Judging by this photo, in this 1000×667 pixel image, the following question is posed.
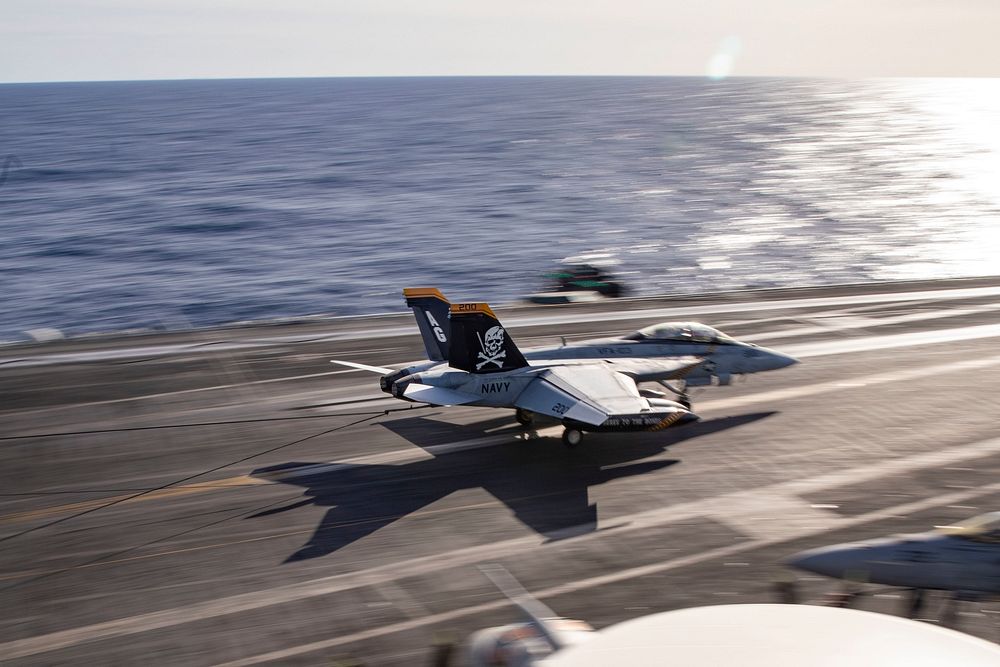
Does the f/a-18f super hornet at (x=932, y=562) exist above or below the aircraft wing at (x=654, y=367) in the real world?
below

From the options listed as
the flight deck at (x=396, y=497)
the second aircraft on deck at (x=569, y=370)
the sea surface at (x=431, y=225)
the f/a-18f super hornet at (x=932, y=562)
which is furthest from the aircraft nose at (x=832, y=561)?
the sea surface at (x=431, y=225)

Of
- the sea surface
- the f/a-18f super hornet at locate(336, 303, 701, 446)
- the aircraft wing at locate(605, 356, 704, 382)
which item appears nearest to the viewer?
the f/a-18f super hornet at locate(336, 303, 701, 446)

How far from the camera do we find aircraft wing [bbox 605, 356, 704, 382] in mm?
27750

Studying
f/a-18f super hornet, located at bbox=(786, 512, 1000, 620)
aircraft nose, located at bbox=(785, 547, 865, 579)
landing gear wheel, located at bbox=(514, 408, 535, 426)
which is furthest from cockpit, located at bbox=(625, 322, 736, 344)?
f/a-18f super hornet, located at bbox=(786, 512, 1000, 620)

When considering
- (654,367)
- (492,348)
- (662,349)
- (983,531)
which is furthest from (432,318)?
(983,531)

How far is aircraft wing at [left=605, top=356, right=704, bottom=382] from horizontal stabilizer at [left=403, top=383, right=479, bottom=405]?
5.35m

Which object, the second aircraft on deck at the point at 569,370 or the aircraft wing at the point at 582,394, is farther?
the second aircraft on deck at the point at 569,370

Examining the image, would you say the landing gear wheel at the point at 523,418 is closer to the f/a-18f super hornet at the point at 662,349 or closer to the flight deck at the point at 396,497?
the f/a-18f super hornet at the point at 662,349

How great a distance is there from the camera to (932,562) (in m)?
15.0

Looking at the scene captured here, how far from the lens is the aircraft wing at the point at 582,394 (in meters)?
24.7

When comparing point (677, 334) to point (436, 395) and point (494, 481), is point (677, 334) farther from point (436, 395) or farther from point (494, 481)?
point (494, 481)

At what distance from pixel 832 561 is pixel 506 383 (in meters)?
12.7

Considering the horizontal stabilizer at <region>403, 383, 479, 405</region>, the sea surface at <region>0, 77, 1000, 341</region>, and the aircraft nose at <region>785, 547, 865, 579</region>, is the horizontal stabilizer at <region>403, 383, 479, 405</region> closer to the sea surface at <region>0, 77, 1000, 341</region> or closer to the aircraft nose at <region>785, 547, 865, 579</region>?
the aircraft nose at <region>785, 547, 865, 579</region>

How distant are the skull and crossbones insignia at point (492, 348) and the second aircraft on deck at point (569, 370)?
3 cm
